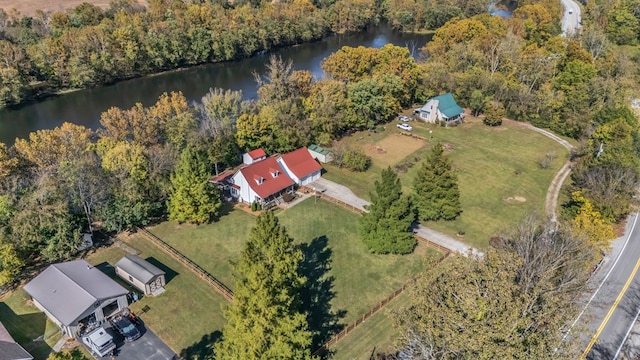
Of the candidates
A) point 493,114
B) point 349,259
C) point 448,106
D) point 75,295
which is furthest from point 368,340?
point 493,114

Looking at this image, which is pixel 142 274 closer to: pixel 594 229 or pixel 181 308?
pixel 181 308

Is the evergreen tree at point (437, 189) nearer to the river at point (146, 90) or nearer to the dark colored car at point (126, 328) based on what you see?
the dark colored car at point (126, 328)

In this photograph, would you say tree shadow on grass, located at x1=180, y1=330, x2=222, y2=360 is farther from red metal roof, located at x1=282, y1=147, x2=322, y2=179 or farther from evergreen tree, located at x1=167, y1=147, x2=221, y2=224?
red metal roof, located at x1=282, y1=147, x2=322, y2=179

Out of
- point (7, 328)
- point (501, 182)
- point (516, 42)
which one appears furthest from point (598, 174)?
point (7, 328)

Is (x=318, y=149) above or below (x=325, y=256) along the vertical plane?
above

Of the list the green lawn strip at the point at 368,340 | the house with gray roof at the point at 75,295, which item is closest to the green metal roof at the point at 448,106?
the green lawn strip at the point at 368,340

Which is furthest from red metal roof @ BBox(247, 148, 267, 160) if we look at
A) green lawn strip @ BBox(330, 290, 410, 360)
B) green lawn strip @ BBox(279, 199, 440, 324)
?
green lawn strip @ BBox(330, 290, 410, 360)
